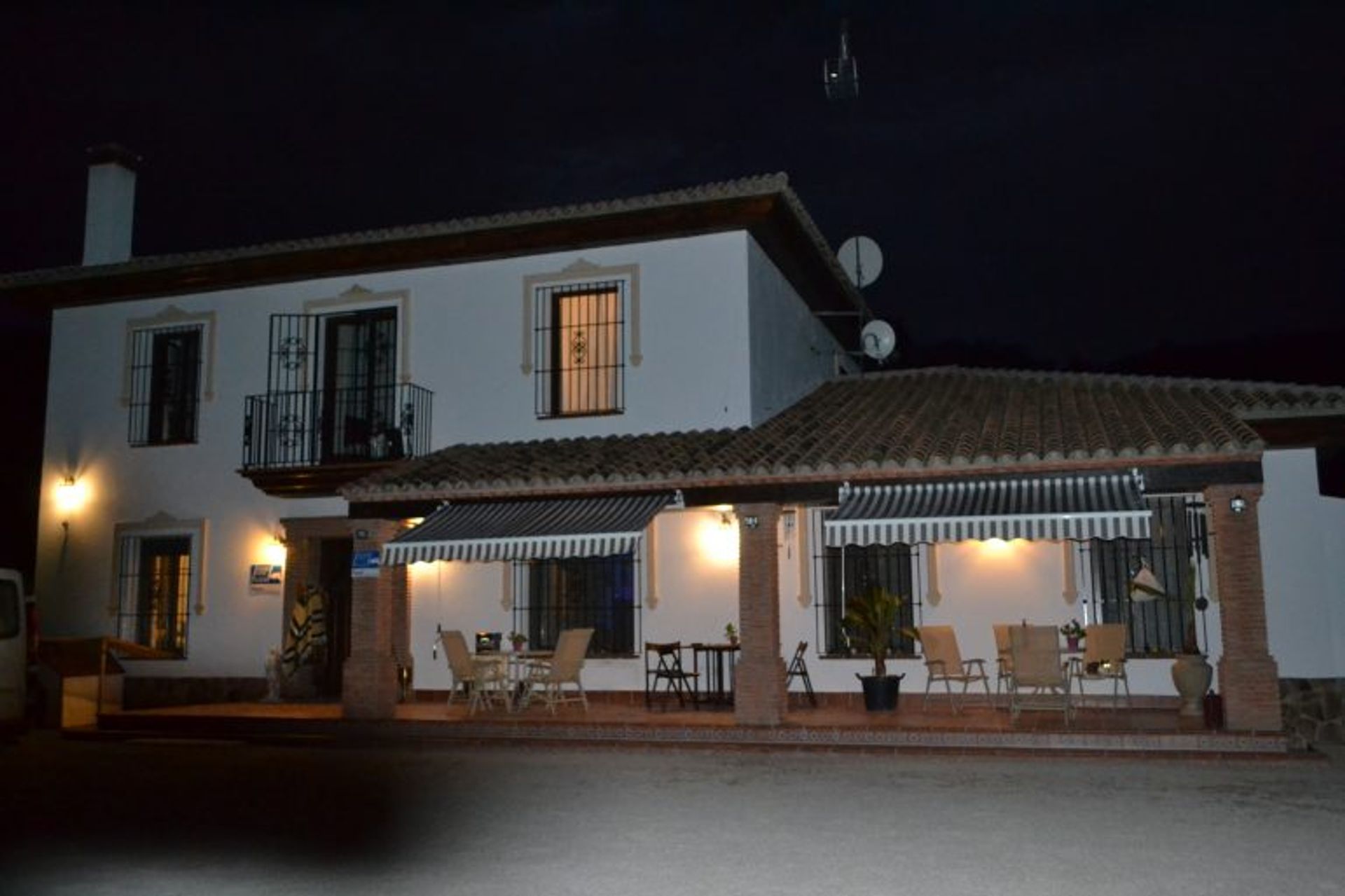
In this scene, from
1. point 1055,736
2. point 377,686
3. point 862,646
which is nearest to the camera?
point 1055,736

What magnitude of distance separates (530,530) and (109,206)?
933cm

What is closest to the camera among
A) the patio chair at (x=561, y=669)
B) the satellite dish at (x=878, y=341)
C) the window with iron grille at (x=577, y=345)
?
the patio chair at (x=561, y=669)

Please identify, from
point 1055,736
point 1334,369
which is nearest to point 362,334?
point 1055,736

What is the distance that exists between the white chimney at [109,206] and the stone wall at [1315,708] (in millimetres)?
16016

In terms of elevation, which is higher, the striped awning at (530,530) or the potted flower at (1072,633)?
the striped awning at (530,530)

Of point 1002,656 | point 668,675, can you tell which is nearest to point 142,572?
point 668,675

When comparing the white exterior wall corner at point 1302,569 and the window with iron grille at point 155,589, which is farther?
the window with iron grille at point 155,589

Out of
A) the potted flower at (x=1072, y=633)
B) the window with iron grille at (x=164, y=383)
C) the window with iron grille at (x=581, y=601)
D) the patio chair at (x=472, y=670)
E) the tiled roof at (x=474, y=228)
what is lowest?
the patio chair at (x=472, y=670)

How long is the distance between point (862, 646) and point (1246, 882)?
27.3 ft

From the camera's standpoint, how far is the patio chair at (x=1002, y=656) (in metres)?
13.4

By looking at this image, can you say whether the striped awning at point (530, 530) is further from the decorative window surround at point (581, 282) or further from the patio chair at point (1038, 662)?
the patio chair at point (1038, 662)

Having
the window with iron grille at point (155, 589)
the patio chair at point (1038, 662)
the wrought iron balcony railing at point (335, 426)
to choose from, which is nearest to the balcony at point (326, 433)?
the wrought iron balcony railing at point (335, 426)

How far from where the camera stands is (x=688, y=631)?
49.3ft

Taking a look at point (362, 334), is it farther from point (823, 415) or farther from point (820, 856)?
point (820, 856)
